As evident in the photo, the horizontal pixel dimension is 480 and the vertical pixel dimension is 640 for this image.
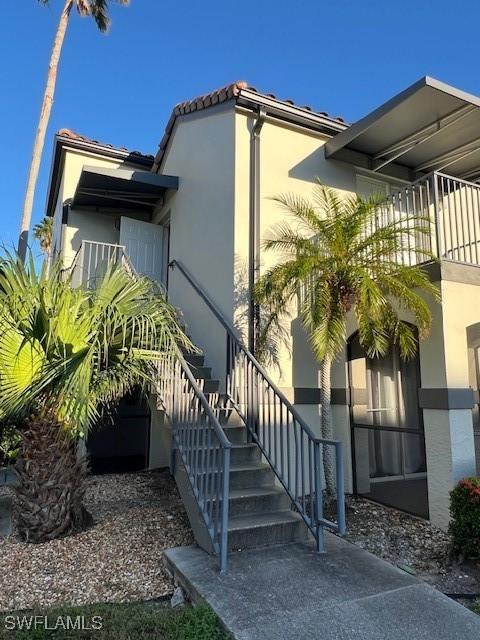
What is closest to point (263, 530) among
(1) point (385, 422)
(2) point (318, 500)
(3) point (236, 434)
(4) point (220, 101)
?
(2) point (318, 500)

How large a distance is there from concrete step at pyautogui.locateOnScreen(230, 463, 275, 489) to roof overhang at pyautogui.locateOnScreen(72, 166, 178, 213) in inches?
247

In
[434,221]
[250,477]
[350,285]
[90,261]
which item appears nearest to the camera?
[250,477]

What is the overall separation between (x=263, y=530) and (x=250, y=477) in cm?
78

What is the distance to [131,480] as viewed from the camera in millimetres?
7594

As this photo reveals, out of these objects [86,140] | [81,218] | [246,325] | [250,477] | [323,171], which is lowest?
[250,477]

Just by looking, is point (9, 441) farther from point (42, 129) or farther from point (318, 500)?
point (42, 129)

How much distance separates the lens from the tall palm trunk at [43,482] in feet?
15.6

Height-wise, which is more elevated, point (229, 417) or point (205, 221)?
point (205, 221)

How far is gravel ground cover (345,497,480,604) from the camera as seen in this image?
4195 mm

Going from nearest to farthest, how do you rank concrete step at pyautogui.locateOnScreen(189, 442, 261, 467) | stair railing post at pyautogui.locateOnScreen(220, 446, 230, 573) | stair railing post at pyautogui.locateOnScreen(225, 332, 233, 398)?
1. stair railing post at pyautogui.locateOnScreen(220, 446, 230, 573)
2. concrete step at pyautogui.locateOnScreen(189, 442, 261, 467)
3. stair railing post at pyautogui.locateOnScreen(225, 332, 233, 398)

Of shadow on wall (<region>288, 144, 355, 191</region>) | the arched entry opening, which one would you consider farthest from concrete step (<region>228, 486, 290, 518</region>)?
shadow on wall (<region>288, 144, 355, 191</region>)

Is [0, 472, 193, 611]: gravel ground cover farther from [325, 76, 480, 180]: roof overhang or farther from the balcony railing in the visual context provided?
[325, 76, 480, 180]: roof overhang

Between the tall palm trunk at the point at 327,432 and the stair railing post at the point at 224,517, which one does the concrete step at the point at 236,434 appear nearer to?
the tall palm trunk at the point at 327,432

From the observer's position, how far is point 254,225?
706 centimetres
